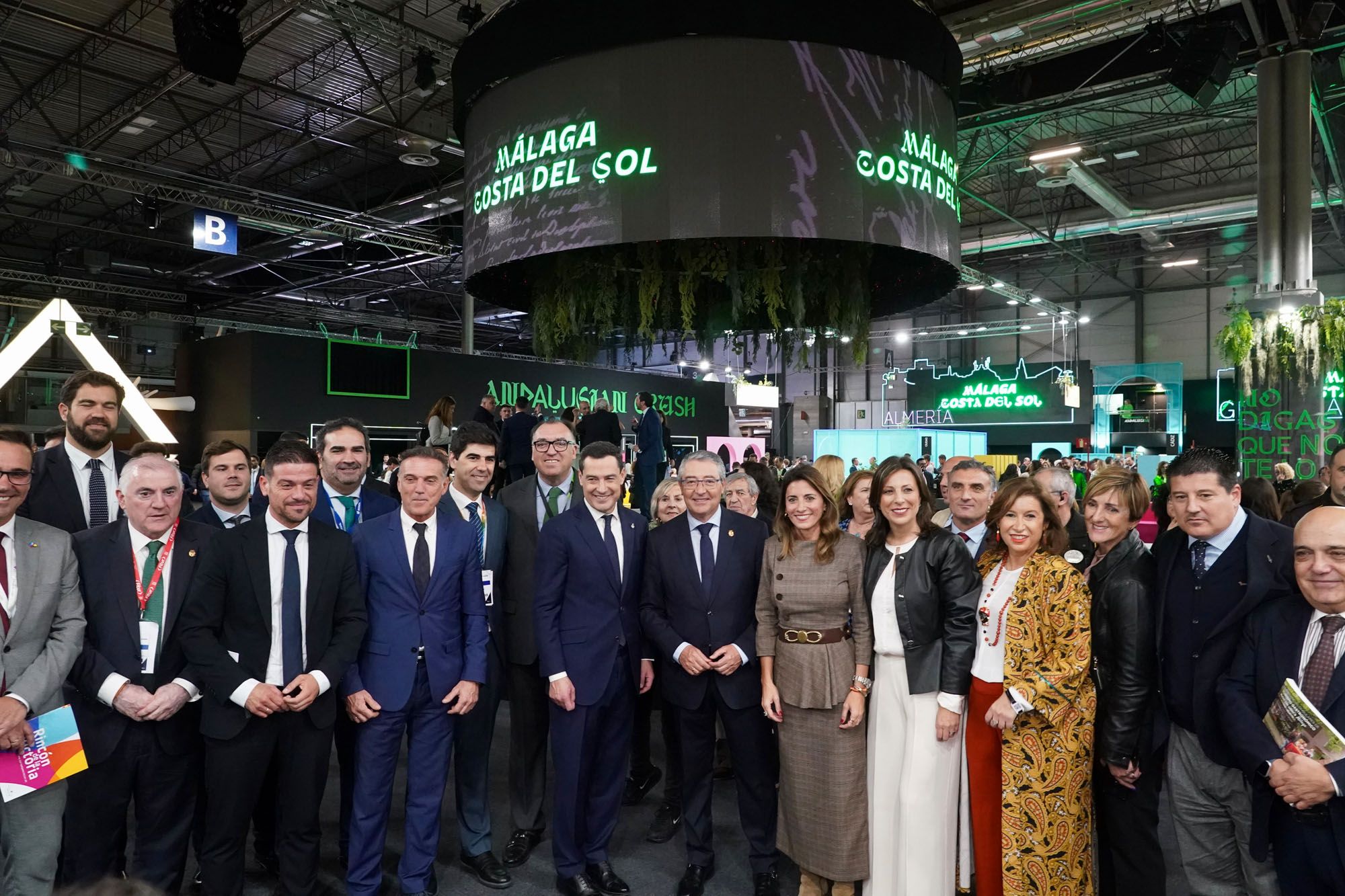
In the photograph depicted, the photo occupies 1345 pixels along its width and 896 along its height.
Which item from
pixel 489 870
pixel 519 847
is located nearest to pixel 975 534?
pixel 519 847

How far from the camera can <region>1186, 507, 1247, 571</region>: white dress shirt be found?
2.43 m

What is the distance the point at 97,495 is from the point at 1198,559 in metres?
3.94

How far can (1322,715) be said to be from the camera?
2.05 meters

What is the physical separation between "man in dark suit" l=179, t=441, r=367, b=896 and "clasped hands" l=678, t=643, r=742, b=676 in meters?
1.13

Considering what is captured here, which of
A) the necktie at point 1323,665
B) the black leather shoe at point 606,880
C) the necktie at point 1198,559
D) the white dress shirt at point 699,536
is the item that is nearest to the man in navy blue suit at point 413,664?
the black leather shoe at point 606,880

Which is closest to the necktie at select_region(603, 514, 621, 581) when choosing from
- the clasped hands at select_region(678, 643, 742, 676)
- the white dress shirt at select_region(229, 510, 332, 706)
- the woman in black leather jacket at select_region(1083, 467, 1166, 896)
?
the clasped hands at select_region(678, 643, 742, 676)

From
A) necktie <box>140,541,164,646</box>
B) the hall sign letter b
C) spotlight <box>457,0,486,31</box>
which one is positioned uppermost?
spotlight <box>457,0,486,31</box>

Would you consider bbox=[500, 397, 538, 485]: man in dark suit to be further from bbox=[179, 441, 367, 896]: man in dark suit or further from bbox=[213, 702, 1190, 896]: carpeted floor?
bbox=[179, 441, 367, 896]: man in dark suit

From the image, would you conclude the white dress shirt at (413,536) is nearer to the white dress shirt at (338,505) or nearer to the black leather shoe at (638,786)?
the white dress shirt at (338,505)

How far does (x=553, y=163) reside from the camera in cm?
348

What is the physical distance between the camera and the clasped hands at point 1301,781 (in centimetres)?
203

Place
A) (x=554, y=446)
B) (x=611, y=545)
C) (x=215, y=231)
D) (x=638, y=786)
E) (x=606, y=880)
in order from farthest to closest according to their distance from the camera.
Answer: (x=215, y=231) → (x=638, y=786) → (x=554, y=446) → (x=611, y=545) → (x=606, y=880)

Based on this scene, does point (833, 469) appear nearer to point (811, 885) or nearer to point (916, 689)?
point (916, 689)

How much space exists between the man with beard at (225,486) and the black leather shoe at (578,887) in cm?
191
